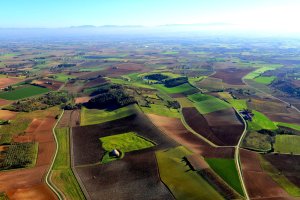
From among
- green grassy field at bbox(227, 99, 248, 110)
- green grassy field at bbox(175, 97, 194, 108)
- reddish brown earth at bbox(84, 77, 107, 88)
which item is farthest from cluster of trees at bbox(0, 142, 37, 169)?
reddish brown earth at bbox(84, 77, 107, 88)

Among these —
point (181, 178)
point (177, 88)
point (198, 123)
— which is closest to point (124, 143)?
point (181, 178)

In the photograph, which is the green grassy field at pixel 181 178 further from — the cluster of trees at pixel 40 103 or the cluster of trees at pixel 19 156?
the cluster of trees at pixel 40 103

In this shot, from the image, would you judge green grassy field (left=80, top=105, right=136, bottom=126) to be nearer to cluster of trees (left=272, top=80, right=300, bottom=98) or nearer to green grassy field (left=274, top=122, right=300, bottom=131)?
green grassy field (left=274, top=122, right=300, bottom=131)

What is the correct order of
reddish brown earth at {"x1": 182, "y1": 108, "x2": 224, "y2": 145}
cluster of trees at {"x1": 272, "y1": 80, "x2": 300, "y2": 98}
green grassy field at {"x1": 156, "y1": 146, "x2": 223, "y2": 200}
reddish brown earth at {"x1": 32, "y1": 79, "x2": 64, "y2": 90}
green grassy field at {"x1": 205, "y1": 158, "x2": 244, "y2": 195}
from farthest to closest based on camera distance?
reddish brown earth at {"x1": 32, "y1": 79, "x2": 64, "y2": 90}
cluster of trees at {"x1": 272, "y1": 80, "x2": 300, "y2": 98}
reddish brown earth at {"x1": 182, "y1": 108, "x2": 224, "y2": 145}
green grassy field at {"x1": 205, "y1": 158, "x2": 244, "y2": 195}
green grassy field at {"x1": 156, "y1": 146, "x2": 223, "y2": 200}

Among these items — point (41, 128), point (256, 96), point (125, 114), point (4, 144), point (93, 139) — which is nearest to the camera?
point (4, 144)

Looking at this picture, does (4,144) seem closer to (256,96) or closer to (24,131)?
(24,131)

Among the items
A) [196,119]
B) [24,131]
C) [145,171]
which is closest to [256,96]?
[196,119]
